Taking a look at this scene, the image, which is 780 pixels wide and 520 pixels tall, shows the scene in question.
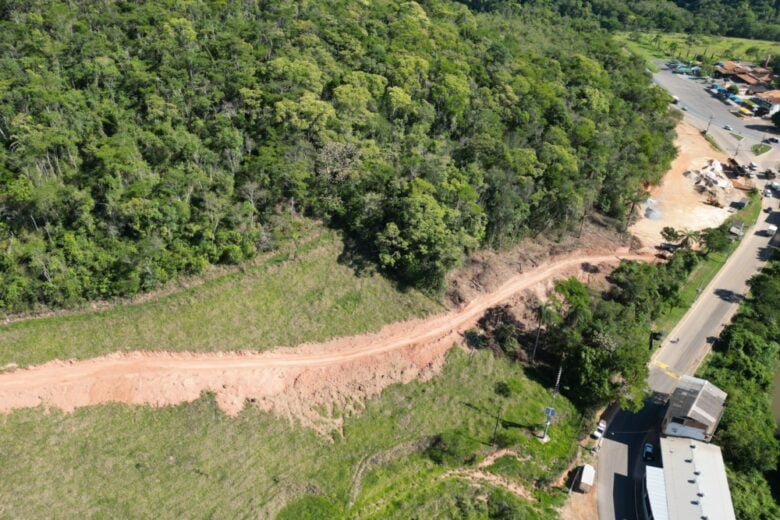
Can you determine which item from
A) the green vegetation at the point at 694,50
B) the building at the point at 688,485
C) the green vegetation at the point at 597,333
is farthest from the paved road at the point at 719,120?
the building at the point at 688,485

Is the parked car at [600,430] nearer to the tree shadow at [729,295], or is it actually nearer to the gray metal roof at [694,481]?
the gray metal roof at [694,481]

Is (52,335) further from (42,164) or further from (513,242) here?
(513,242)

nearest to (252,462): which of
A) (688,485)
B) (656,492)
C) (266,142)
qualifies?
(656,492)

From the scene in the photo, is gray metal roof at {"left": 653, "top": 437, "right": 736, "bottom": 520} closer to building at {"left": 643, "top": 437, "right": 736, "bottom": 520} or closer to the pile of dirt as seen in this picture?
building at {"left": 643, "top": 437, "right": 736, "bottom": 520}

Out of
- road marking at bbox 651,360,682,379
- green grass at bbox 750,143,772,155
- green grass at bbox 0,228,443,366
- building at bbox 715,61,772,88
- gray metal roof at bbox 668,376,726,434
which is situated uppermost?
green grass at bbox 0,228,443,366

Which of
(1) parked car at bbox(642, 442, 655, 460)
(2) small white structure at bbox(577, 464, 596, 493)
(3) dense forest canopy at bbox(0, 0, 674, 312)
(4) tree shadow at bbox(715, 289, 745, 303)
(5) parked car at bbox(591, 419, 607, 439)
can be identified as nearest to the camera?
(2) small white structure at bbox(577, 464, 596, 493)

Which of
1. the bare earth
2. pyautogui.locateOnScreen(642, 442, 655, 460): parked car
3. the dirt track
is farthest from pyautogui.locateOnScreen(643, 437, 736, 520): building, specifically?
the bare earth

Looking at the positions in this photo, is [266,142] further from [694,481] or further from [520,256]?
[694,481]

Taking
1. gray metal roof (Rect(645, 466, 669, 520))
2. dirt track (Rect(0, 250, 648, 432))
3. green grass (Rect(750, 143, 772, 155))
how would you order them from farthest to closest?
green grass (Rect(750, 143, 772, 155)), gray metal roof (Rect(645, 466, 669, 520)), dirt track (Rect(0, 250, 648, 432))
